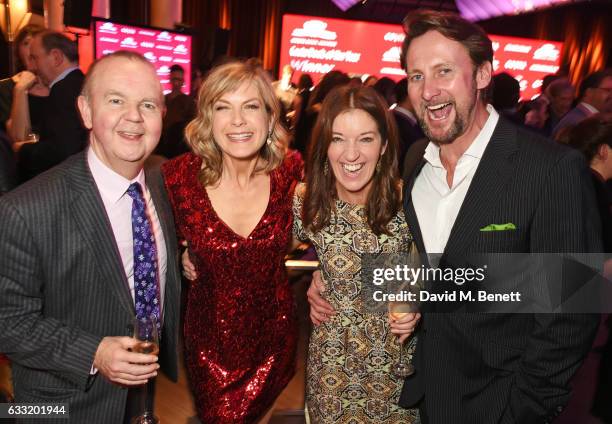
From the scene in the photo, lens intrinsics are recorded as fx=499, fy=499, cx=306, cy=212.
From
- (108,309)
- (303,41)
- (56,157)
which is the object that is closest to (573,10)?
(303,41)

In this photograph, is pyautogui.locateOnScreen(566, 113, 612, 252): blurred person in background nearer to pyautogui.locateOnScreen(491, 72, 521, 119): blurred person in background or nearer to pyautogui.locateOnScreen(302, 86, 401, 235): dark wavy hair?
pyautogui.locateOnScreen(302, 86, 401, 235): dark wavy hair

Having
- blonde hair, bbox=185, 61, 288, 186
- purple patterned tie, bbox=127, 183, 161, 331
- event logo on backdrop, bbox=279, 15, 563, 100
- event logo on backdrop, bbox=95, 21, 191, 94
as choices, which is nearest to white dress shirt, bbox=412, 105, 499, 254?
blonde hair, bbox=185, 61, 288, 186

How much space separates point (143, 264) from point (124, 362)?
13.3 inches

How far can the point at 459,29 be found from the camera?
1.71m

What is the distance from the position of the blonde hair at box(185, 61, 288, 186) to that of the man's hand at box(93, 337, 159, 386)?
98 cm

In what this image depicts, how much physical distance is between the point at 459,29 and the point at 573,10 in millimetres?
15928

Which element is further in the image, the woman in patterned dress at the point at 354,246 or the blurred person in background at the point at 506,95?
the blurred person in background at the point at 506,95

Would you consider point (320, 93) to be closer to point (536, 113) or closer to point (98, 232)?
point (536, 113)

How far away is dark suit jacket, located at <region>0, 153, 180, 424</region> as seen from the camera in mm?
1431

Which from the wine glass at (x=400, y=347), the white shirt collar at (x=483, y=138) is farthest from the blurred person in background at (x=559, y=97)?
the wine glass at (x=400, y=347)

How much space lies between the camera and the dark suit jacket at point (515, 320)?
1.47m

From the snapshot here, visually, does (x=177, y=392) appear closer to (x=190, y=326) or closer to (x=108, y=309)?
(x=190, y=326)

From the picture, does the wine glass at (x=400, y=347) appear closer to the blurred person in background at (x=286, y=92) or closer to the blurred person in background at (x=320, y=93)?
the blurred person in background at (x=320, y=93)

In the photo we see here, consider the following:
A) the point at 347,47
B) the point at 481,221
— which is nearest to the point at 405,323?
the point at 481,221
